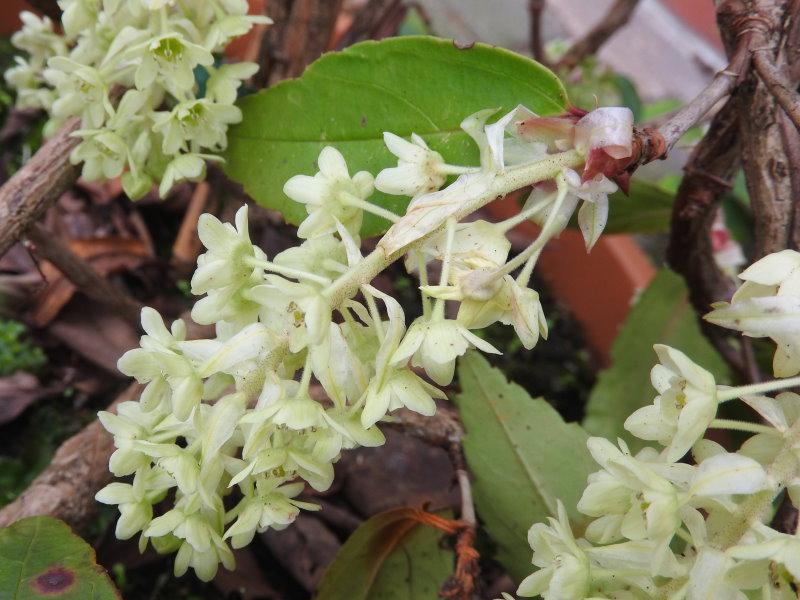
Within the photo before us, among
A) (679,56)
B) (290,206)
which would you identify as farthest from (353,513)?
(679,56)

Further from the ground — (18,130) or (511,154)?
(511,154)

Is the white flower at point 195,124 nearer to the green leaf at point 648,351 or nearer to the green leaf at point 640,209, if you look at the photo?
the green leaf at point 640,209

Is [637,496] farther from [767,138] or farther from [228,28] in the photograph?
[228,28]

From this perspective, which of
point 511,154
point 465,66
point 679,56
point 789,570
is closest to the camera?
point 789,570

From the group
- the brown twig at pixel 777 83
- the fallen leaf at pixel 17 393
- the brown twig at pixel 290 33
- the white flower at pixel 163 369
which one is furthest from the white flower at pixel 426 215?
the fallen leaf at pixel 17 393

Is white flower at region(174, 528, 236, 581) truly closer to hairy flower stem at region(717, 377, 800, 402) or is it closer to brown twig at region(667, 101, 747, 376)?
hairy flower stem at region(717, 377, 800, 402)

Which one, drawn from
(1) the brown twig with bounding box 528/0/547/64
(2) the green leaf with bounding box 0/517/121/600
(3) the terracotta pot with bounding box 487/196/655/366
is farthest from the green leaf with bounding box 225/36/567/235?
(1) the brown twig with bounding box 528/0/547/64

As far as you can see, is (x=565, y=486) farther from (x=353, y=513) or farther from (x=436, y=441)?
(x=353, y=513)
